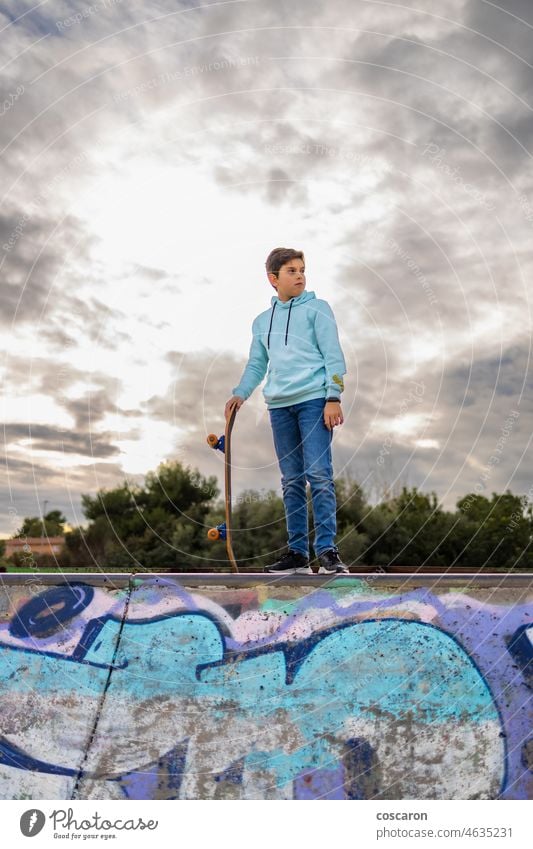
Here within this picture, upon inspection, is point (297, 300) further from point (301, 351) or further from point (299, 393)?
point (299, 393)

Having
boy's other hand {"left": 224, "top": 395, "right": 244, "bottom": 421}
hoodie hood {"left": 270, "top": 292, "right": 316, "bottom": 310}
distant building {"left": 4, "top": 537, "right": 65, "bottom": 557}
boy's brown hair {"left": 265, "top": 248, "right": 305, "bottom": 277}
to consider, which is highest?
distant building {"left": 4, "top": 537, "right": 65, "bottom": 557}

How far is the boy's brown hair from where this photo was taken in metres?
7.27

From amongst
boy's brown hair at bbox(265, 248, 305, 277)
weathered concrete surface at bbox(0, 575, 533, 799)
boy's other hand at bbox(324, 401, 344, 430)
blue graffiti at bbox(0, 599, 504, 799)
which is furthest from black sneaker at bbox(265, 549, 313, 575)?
boy's brown hair at bbox(265, 248, 305, 277)

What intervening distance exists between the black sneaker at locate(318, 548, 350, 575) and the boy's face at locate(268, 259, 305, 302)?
97.4 inches

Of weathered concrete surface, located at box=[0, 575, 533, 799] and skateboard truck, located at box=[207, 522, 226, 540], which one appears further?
skateboard truck, located at box=[207, 522, 226, 540]

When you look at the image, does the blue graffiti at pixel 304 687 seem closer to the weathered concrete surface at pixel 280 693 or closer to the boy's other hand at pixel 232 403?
the weathered concrete surface at pixel 280 693

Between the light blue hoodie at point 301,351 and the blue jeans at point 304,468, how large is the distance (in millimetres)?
143

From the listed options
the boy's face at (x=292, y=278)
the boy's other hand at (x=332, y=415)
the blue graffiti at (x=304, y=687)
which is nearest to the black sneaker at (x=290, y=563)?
the blue graffiti at (x=304, y=687)

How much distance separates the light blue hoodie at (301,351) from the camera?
681 cm

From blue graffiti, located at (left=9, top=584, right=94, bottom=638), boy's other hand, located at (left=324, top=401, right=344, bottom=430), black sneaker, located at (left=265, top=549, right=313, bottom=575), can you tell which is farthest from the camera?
boy's other hand, located at (left=324, top=401, right=344, bottom=430)

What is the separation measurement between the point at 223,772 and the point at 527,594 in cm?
260

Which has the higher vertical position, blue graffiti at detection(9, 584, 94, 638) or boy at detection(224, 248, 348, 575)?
boy at detection(224, 248, 348, 575)

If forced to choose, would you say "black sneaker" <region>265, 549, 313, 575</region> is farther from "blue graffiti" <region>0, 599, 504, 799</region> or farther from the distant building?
the distant building

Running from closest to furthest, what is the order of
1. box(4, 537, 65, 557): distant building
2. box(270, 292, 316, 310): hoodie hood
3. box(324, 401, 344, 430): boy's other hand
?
box(324, 401, 344, 430): boy's other hand < box(270, 292, 316, 310): hoodie hood < box(4, 537, 65, 557): distant building
